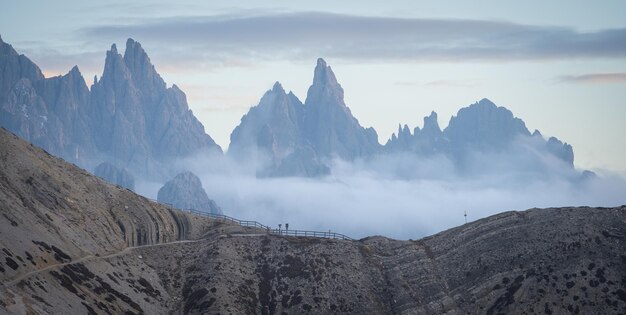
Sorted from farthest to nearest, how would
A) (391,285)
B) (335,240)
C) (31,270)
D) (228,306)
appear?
(335,240), (391,285), (228,306), (31,270)

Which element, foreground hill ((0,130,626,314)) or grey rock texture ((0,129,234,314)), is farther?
foreground hill ((0,130,626,314))

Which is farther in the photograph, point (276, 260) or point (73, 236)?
point (276, 260)

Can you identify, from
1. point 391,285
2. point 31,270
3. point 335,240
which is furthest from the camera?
point 335,240

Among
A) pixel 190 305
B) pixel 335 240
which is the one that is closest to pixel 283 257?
pixel 335 240

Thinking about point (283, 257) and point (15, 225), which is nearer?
point (15, 225)

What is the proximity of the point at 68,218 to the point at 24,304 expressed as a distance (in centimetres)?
4221

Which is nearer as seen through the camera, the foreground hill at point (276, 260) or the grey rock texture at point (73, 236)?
the grey rock texture at point (73, 236)

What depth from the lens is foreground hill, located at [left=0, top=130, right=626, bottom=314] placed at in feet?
486

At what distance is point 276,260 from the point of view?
171250 millimetres

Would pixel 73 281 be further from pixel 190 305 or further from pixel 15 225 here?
pixel 190 305

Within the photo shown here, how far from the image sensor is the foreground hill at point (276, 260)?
5827 inches

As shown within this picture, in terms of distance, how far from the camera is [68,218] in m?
161

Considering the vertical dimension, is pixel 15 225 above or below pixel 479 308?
above

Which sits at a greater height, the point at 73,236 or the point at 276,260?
the point at 73,236
